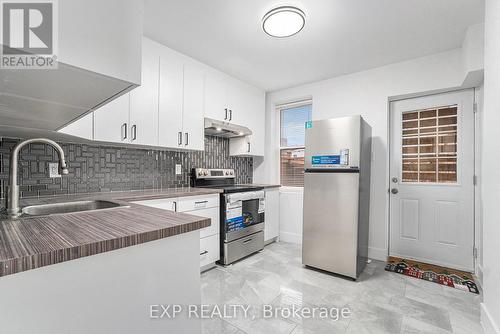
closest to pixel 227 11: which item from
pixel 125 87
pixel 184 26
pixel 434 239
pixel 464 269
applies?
pixel 184 26

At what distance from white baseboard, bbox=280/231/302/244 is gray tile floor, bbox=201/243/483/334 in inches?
30.5

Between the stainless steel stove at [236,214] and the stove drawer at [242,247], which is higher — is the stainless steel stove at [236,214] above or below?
above

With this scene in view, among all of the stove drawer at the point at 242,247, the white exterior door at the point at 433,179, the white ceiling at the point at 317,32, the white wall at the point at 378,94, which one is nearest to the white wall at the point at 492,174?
the white ceiling at the point at 317,32

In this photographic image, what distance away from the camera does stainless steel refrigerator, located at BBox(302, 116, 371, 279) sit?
2400mm

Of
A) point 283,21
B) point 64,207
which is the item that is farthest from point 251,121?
point 64,207

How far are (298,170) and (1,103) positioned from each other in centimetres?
340

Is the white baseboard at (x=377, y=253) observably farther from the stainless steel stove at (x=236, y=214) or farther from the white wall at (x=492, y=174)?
the stainless steel stove at (x=236, y=214)

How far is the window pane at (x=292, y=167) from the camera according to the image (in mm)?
3766

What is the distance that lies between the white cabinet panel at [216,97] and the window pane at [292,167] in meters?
1.29

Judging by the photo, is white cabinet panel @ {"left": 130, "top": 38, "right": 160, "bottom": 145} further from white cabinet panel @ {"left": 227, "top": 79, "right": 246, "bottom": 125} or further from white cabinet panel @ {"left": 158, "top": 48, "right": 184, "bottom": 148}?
white cabinet panel @ {"left": 227, "top": 79, "right": 246, "bottom": 125}

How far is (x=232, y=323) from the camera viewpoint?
1727 millimetres

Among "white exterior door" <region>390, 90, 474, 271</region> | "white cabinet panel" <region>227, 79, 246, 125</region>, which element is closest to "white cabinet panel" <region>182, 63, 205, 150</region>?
"white cabinet panel" <region>227, 79, 246, 125</region>

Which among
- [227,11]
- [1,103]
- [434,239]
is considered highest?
[227,11]

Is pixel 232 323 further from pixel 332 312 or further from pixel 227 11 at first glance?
pixel 227 11
